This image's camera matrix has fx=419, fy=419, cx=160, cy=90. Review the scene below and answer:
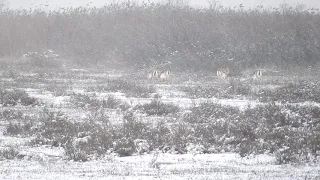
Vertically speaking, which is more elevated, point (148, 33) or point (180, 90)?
point (148, 33)

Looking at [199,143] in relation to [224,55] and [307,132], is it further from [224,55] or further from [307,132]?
[224,55]

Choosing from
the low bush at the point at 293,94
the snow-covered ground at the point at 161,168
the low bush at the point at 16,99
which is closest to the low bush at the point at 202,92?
the low bush at the point at 293,94

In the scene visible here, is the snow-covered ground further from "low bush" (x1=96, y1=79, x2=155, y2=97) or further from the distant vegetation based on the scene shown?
the distant vegetation

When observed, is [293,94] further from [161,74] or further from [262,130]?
[161,74]

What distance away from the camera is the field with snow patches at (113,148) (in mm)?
7602

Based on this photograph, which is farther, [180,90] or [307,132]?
[180,90]

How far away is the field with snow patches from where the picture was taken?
7.60 metres

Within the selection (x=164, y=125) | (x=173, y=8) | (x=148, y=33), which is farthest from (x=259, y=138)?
(x=173, y=8)

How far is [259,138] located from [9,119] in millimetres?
7090

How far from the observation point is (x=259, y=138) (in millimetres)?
10008

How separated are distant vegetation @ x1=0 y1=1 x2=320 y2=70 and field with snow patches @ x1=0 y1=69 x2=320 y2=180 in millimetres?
6129

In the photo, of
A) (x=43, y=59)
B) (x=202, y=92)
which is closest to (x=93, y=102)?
(x=202, y=92)

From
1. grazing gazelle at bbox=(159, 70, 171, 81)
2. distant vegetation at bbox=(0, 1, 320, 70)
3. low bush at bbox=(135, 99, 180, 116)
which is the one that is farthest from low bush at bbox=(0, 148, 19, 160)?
distant vegetation at bbox=(0, 1, 320, 70)

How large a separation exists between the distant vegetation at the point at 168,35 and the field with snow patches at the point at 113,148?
6129 millimetres
